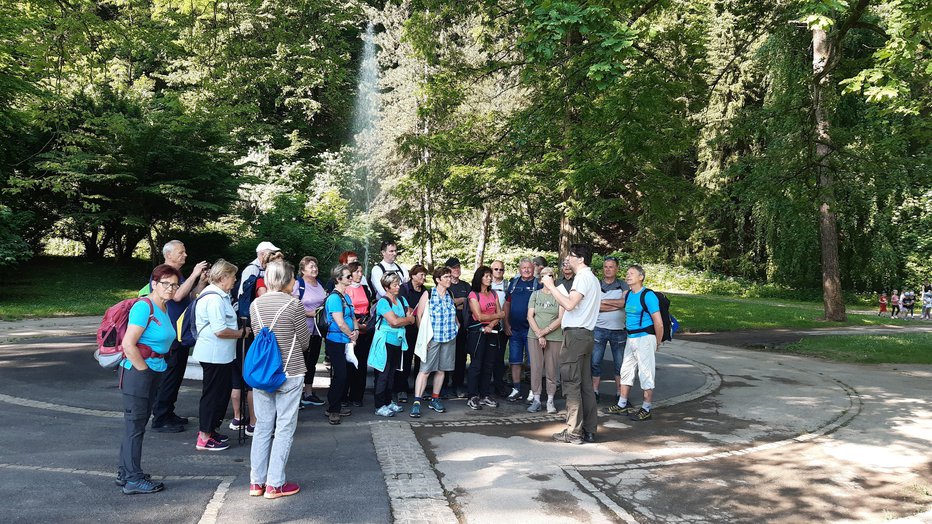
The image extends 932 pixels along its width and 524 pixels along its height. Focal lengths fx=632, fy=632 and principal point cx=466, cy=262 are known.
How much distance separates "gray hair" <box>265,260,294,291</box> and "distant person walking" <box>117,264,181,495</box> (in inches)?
28.8

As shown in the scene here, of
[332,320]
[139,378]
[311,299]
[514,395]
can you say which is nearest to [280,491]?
[139,378]

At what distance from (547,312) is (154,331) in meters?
4.71

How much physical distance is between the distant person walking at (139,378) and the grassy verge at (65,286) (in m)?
14.8

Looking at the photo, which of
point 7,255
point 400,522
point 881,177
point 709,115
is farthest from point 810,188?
point 7,255

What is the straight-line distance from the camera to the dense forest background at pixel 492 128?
38.9ft

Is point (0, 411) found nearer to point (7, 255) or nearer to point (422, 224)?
point (422, 224)

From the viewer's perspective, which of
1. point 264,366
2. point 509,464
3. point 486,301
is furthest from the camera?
point 486,301

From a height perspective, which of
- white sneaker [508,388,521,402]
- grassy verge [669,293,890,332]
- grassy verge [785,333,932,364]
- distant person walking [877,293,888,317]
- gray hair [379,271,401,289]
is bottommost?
white sneaker [508,388,521,402]

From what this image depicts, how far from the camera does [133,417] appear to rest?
4844 mm

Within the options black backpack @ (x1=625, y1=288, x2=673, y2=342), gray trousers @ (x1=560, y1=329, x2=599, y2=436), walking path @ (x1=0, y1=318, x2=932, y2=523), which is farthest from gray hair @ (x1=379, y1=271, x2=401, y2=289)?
black backpack @ (x1=625, y1=288, x2=673, y2=342)

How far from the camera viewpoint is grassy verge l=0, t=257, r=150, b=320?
18.6 m

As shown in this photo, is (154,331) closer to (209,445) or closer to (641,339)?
(209,445)

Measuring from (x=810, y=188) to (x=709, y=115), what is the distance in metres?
20.0

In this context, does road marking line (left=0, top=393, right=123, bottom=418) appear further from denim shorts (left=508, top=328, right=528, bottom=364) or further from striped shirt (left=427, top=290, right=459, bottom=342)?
denim shorts (left=508, top=328, right=528, bottom=364)
